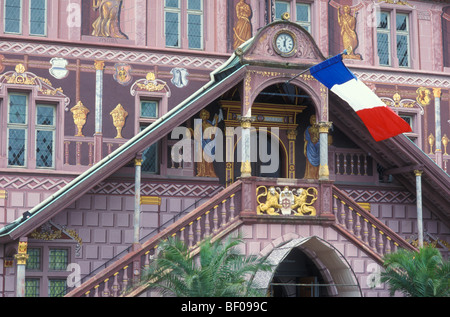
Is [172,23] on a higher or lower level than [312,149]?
higher

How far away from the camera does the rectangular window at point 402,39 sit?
3219 centimetres

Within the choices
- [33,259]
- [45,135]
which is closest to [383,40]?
[45,135]

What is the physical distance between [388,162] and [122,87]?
766 cm

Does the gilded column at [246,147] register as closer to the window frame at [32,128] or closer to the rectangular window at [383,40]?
the window frame at [32,128]

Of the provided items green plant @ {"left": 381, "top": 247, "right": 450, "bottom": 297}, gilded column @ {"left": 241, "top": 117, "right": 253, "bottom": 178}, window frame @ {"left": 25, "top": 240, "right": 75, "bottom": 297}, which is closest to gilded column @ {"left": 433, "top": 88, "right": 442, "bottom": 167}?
green plant @ {"left": 381, "top": 247, "right": 450, "bottom": 297}

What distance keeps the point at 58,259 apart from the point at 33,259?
624 millimetres

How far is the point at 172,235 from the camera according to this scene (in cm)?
2591

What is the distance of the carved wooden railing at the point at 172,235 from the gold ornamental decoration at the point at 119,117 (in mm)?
3741

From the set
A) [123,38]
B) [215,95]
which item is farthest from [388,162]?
[123,38]

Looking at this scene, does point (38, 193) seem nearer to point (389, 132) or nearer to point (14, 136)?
point (14, 136)

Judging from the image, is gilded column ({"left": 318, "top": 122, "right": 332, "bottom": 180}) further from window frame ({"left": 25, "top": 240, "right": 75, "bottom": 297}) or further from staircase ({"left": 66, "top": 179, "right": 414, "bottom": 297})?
window frame ({"left": 25, "top": 240, "right": 75, "bottom": 297})

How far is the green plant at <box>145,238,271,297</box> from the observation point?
932 inches

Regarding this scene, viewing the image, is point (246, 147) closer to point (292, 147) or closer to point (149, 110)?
point (292, 147)

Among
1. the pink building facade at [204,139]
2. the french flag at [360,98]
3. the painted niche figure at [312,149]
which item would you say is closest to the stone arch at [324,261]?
the pink building facade at [204,139]
